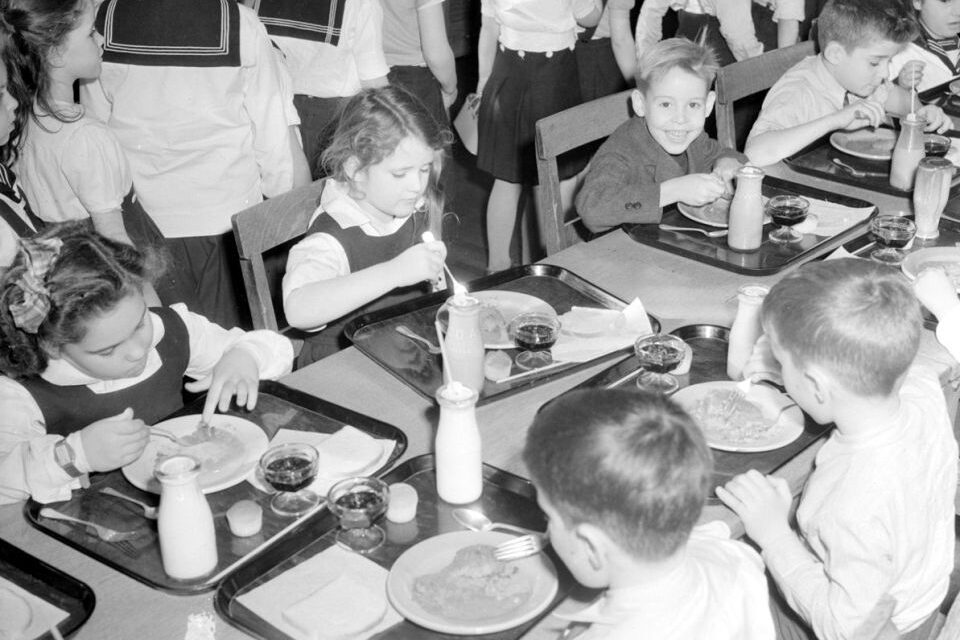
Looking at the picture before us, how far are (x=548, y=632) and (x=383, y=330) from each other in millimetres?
940

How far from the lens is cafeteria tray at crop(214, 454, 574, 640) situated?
56.9 inches

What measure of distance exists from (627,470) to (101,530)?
0.85 metres

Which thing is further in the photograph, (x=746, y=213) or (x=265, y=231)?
(x=746, y=213)

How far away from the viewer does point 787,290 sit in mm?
1695

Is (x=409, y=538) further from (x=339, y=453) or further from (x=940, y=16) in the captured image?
(x=940, y=16)

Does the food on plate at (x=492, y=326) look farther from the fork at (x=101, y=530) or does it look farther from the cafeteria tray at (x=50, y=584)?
the cafeteria tray at (x=50, y=584)

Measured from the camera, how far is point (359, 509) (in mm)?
1596

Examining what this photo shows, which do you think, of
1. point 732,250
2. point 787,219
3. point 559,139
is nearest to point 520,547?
point 732,250

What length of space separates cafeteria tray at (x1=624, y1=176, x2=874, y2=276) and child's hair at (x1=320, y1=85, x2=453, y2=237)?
563 millimetres

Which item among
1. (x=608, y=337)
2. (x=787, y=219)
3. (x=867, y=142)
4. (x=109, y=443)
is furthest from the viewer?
(x=867, y=142)

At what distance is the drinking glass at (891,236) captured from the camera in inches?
97.5

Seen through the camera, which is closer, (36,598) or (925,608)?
(36,598)

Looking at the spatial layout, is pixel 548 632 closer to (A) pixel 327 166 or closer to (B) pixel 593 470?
(B) pixel 593 470

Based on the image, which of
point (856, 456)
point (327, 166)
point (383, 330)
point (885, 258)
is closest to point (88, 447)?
point (383, 330)
